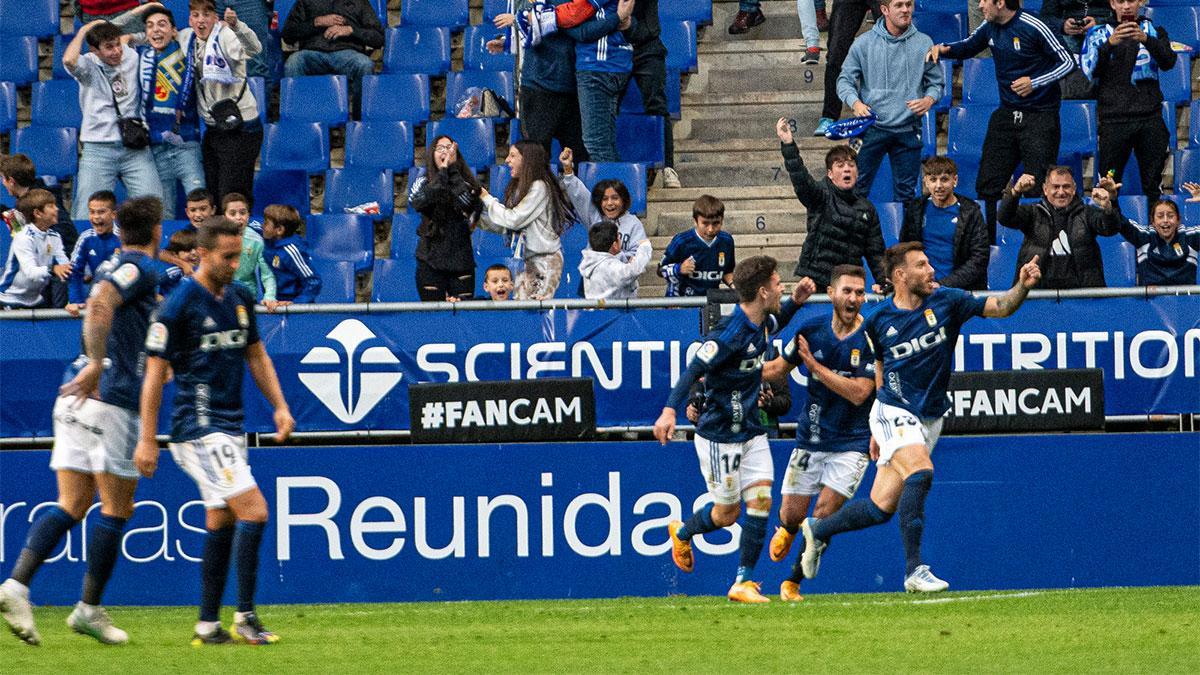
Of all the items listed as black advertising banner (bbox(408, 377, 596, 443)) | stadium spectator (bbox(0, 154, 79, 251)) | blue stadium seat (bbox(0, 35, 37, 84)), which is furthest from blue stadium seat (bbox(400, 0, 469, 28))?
black advertising banner (bbox(408, 377, 596, 443))

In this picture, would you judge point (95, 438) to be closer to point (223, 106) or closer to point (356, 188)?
point (223, 106)

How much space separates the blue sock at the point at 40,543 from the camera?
8.61 meters

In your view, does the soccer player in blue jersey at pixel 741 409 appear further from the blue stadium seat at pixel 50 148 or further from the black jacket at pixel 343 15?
the blue stadium seat at pixel 50 148

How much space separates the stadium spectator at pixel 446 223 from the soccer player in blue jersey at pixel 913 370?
4.10 meters

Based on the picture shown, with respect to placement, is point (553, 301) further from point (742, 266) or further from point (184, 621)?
point (184, 621)

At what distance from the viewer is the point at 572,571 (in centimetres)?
1225

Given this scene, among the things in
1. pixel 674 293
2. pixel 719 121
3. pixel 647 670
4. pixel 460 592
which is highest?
pixel 719 121

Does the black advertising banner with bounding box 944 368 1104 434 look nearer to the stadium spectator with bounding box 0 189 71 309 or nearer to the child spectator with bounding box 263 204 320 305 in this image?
the child spectator with bounding box 263 204 320 305

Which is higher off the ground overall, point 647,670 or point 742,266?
point 742,266

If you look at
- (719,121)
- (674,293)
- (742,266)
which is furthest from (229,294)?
(719,121)

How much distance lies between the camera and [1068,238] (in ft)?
42.4

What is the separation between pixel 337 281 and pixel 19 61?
529cm

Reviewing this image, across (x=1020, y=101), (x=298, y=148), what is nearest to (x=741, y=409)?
(x=1020, y=101)

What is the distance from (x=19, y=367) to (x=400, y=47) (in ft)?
22.7
